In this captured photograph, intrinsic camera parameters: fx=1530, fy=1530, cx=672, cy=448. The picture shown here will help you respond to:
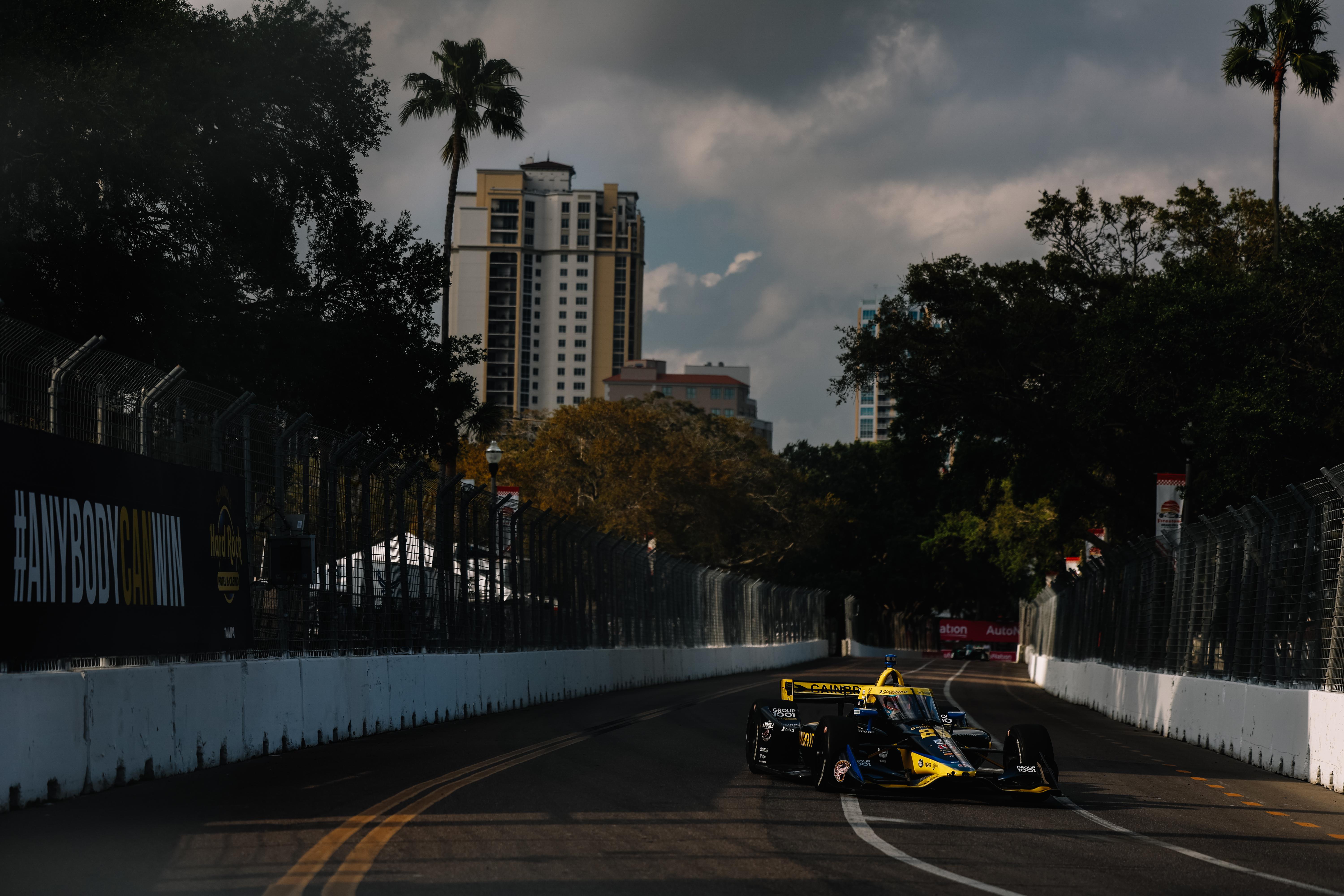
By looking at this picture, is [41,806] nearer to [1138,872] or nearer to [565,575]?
[1138,872]

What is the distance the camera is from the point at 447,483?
70.2ft

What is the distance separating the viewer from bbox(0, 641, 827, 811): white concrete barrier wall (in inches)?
388

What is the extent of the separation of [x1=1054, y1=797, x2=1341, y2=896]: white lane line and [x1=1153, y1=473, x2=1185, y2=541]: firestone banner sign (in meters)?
19.3

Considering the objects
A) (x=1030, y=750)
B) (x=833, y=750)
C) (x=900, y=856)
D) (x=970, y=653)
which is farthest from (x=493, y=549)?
(x=970, y=653)

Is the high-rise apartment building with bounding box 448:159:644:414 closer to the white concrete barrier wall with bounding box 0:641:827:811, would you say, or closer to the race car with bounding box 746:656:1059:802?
the white concrete barrier wall with bounding box 0:641:827:811

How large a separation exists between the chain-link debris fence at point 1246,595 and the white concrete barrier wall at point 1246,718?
226mm

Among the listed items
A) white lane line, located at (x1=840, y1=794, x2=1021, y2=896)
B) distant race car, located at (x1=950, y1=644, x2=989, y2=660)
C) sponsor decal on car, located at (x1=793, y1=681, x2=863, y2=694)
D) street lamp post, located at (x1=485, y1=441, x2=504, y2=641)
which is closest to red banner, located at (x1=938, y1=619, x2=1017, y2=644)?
distant race car, located at (x1=950, y1=644, x2=989, y2=660)

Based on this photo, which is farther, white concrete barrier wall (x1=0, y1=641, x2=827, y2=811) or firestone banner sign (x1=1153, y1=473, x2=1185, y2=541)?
firestone banner sign (x1=1153, y1=473, x2=1185, y2=541)

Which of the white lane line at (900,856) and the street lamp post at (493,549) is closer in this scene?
the white lane line at (900,856)

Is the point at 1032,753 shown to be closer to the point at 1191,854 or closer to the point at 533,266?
the point at 1191,854

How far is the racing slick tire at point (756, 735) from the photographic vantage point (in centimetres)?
1268

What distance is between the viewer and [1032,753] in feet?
36.5

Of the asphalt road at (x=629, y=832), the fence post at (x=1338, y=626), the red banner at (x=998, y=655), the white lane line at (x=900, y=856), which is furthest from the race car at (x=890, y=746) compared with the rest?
the red banner at (x=998, y=655)

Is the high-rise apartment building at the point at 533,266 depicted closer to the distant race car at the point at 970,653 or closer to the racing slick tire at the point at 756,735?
the distant race car at the point at 970,653
